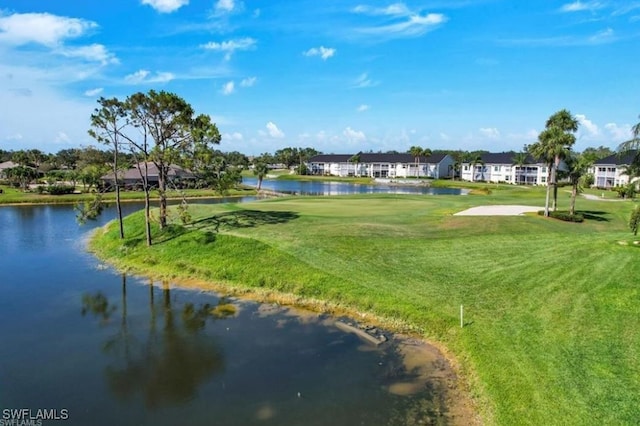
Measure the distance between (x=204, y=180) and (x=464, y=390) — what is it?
27.7 metres

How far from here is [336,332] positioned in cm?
2012

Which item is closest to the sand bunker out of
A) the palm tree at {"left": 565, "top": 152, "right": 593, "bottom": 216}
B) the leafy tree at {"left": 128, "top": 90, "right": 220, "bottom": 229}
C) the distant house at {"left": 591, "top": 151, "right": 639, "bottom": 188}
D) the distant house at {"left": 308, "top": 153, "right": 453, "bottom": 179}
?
the palm tree at {"left": 565, "top": 152, "right": 593, "bottom": 216}

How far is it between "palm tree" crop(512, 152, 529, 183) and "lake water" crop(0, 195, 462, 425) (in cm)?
11947

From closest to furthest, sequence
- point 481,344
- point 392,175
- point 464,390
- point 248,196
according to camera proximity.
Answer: point 464,390, point 481,344, point 248,196, point 392,175

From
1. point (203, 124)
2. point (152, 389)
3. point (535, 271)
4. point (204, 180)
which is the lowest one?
point (152, 389)

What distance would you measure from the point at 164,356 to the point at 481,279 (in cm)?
1604

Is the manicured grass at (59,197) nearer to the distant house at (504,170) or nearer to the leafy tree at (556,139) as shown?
the leafy tree at (556,139)

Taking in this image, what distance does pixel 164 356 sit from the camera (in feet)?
59.0

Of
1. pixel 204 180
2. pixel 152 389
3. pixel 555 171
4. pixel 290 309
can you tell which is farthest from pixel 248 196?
pixel 152 389

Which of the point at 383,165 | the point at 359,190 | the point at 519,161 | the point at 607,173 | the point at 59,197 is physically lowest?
the point at 359,190

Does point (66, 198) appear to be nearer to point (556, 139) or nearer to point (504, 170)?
point (556, 139)

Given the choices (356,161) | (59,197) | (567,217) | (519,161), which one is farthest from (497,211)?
(356,161)

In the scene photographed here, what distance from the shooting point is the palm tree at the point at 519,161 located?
126000mm

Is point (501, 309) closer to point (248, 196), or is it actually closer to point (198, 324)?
point (198, 324)
